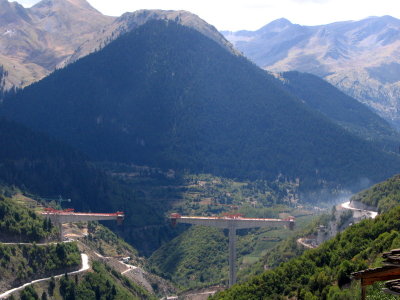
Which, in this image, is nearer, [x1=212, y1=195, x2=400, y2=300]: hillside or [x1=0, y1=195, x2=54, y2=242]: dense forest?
[x1=212, y1=195, x2=400, y2=300]: hillside

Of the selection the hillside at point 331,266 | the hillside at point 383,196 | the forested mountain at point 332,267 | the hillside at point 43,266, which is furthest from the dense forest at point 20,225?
the hillside at point 383,196

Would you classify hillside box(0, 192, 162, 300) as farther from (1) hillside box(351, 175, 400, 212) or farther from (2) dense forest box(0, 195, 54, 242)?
(1) hillside box(351, 175, 400, 212)

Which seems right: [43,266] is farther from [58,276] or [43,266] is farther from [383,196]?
[383,196]

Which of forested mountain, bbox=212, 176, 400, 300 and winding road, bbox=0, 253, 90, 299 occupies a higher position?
forested mountain, bbox=212, 176, 400, 300

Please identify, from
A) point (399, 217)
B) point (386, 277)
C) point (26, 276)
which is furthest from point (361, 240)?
point (26, 276)

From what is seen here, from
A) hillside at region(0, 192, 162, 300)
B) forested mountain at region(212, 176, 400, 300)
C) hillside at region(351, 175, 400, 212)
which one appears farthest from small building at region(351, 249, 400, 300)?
hillside at region(351, 175, 400, 212)

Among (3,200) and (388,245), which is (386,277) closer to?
(388,245)

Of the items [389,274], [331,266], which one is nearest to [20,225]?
[331,266]
